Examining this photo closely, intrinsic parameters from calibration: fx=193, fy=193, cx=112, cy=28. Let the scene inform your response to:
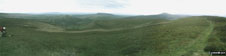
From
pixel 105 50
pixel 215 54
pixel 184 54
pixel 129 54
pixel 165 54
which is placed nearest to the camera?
pixel 215 54

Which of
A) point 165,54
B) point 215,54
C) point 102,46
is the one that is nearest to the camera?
point 215,54

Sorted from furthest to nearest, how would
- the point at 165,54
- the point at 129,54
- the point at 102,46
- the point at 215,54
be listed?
the point at 102,46
the point at 129,54
the point at 165,54
the point at 215,54

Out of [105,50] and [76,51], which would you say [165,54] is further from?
[76,51]

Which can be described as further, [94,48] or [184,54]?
[94,48]

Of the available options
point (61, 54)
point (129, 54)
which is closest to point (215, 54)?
point (129, 54)

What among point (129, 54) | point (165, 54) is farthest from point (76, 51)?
point (165, 54)

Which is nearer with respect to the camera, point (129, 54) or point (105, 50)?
point (129, 54)

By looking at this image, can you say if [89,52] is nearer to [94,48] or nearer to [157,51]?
[94,48]

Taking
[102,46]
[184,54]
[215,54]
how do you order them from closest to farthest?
[215,54], [184,54], [102,46]
